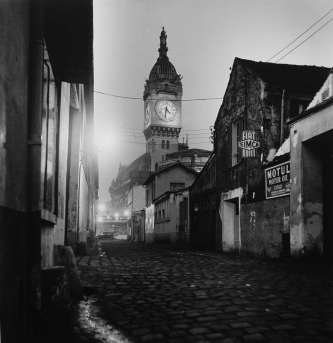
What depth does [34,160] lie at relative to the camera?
3180 mm

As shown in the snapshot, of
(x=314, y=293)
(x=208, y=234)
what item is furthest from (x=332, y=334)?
(x=208, y=234)

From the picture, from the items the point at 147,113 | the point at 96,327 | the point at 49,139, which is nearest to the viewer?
the point at 96,327

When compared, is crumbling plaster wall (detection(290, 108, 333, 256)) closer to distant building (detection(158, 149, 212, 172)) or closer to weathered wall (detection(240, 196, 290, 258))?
weathered wall (detection(240, 196, 290, 258))

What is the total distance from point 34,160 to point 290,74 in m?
14.2

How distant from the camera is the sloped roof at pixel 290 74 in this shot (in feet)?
45.0

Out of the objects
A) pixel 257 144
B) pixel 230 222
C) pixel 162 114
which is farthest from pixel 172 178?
pixel 162 114

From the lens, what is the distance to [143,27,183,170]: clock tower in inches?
3194

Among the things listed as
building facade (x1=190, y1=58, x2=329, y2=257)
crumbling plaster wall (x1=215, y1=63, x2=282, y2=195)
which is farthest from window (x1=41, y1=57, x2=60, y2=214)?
crumbling plaster wall (x1=215, y1=63, x2=282, y2=195)

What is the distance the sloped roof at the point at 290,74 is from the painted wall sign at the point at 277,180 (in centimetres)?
341

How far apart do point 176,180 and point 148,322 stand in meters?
36.4

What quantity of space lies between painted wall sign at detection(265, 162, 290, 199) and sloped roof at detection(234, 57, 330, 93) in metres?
3.41

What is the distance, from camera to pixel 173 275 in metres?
7.38

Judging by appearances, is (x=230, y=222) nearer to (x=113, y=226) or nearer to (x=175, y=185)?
(x=175, y=185)

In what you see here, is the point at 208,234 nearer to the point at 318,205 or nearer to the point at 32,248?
the point at 318,205
